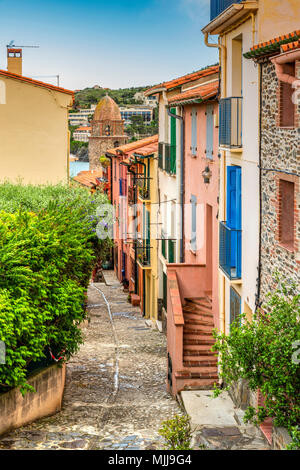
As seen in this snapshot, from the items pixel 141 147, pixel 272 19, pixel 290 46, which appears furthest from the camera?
pixel 141 147

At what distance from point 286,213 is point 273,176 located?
0.80 metres

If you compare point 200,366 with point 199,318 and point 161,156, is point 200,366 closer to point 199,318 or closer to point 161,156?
point 199,318

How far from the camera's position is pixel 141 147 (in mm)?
38219

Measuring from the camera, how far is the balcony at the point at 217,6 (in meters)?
15.9

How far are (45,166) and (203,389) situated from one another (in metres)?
16.9

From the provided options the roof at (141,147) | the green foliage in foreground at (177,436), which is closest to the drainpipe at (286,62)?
the green foliage in foreground at (177,436)

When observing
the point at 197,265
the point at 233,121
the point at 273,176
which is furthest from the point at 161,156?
the point at 273,176

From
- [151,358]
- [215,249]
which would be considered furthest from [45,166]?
[215,249]

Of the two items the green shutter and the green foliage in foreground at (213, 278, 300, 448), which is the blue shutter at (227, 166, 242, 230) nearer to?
the green foliage in foreground at (213, 278, 300, 448)

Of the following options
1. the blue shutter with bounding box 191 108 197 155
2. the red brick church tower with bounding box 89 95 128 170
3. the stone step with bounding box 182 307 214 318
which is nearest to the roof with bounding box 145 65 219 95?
the blue shutter with bounding box 191 108 197 155

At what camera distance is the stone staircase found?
17609 mm

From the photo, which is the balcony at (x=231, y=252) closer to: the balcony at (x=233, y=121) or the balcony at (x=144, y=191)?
the balcony at (x=233, y=121)

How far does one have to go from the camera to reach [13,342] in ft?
46.6

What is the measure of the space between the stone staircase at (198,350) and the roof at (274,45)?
259 inches
